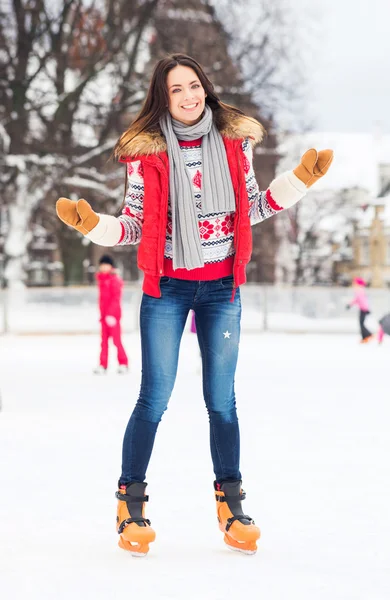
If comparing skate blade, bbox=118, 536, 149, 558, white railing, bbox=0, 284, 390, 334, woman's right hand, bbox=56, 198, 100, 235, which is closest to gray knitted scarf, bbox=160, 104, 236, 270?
woman's right hand, bbox=56, 198, 100, 235

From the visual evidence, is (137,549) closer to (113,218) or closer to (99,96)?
(113,218)

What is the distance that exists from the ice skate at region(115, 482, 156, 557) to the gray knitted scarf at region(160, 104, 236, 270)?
33.1 inches

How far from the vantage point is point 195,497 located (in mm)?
4391

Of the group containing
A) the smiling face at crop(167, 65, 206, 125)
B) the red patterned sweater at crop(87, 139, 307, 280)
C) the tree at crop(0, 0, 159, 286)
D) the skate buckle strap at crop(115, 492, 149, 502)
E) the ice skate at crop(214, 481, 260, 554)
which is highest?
the tree at crop(0, 0, 159, 286)

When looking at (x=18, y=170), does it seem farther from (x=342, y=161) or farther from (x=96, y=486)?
(x=342, y=161)

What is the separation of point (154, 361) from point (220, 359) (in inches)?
9.6

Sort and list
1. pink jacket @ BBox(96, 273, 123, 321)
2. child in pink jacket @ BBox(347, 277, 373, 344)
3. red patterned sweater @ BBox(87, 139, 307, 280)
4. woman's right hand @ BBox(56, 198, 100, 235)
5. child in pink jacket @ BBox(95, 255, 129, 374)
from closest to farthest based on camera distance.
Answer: woman's right hand @ BBox(56, 198, 100, 235) → red patterned sweater @ BBox(87, 139, 307, 280) → child in pink jacket @ BBox(95, 255, 129, 374) → pink jacket @ BBox(96, 273, 123, 321) → child in pink jacket @ BBox(347, 277, 373, 344)

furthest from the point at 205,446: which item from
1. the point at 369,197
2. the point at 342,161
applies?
the point at 369,197

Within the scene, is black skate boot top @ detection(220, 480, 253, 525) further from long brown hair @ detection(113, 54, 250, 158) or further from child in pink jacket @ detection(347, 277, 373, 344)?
child in pink jacket @ detection(347, 277, 373, 344)

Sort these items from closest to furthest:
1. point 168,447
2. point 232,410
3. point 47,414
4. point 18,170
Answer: point 232,410, point 168,447, point 47,414, point 18,170

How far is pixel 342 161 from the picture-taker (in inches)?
1935

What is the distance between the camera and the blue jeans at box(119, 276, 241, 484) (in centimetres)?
348

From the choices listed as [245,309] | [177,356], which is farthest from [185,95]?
[245,309]

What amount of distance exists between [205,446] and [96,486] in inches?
54.3
